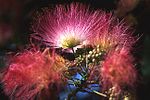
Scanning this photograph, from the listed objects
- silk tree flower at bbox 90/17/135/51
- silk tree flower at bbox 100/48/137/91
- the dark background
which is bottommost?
silk tree flower at bbox 100/48/137/91

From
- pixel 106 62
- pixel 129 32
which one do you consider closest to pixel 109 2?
pixel 129 32

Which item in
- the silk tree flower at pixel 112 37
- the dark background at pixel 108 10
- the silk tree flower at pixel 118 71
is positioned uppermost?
the dark background at pixel 108 10

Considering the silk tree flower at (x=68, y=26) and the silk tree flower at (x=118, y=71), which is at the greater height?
the silk tree flower at (x=68, y=26)

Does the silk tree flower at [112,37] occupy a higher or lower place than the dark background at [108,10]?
lower

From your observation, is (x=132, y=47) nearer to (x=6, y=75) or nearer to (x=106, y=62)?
(x=106, y=62)

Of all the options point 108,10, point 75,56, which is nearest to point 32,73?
point 75,56

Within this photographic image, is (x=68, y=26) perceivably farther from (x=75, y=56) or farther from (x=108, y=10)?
(x=108, y=10)

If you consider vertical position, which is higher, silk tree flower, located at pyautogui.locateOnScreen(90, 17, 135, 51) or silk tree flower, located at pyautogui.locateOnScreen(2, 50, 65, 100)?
silk tree flower, located at pyautogui.locateOnScreen(90, 17, 135, 51)
